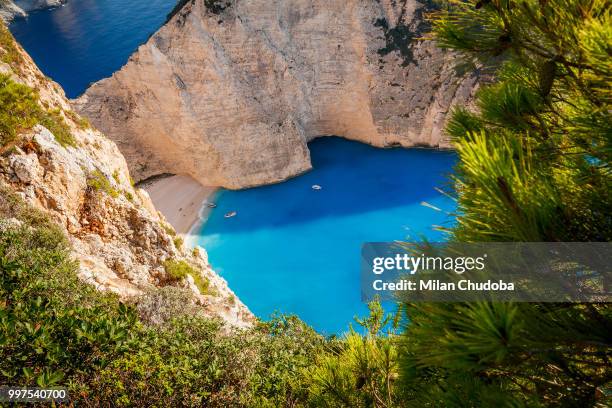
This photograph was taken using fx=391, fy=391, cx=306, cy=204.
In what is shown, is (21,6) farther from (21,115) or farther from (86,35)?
(21,115)

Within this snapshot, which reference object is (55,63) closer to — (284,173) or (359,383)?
(284,173)

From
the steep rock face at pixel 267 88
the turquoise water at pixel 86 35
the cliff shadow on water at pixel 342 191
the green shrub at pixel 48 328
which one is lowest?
the green shrub at pixel 48 328

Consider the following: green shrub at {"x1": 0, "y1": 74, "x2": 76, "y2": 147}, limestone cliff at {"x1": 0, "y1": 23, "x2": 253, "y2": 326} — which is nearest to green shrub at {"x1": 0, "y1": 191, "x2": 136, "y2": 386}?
limestone cliff at {"x1": 0, "y1": 23, "x2": 253, "y2": 326}

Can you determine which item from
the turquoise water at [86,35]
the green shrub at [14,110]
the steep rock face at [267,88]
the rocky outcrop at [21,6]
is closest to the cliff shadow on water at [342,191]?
the steep rock face at [267,88]

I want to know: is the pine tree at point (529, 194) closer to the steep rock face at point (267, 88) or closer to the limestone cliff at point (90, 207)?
the limestone cliff at point (90, 207)

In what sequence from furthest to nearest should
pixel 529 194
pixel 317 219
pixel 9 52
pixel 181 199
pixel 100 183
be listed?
pixel 181 199, pixel 317 219, pixel 9 52, pixel 100 183, pixel 529 194

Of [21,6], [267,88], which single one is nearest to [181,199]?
[267,88]
